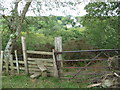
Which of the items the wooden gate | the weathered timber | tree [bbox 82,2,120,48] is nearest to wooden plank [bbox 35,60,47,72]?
the wooden gate

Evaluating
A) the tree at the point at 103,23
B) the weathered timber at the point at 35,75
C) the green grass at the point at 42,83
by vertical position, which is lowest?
the green grass at the point at 42,83

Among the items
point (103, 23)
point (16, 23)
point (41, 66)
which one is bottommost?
point (41, 66)

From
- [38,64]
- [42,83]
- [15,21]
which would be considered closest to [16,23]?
[15,21]

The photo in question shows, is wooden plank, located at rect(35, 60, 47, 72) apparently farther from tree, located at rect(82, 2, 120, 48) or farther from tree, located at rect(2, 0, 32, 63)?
tree, located at rect(82, 2, 120, 48)

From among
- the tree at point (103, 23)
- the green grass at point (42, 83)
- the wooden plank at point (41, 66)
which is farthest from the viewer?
the tree at point (103, 23)

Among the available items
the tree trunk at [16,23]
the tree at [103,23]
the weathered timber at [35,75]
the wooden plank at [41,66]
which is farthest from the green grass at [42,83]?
the tree at [103,23]

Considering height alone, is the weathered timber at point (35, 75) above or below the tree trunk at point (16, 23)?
below

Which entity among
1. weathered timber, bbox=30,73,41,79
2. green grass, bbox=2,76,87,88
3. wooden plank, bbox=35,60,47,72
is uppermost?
wooden plank, bbox=35,60,47,72

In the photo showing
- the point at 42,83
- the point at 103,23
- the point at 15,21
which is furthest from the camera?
the point at 103,23

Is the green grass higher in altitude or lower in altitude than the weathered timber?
lower

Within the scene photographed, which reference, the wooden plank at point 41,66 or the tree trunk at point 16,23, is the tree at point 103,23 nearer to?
the tree trunk at point 16,23

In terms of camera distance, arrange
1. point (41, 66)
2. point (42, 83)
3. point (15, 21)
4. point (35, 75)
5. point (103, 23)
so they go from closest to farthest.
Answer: point (42, 83) < point (35, 75) < point (41, 66) < point (15, 21) < point (103, 23)

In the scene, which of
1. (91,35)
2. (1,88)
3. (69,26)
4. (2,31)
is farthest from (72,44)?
(69,26)

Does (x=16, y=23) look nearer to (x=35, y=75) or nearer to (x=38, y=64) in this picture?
(x=38, y=64)
